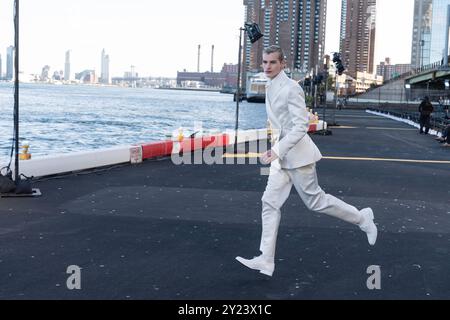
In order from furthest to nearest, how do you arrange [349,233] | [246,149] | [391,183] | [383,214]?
[246,149]
[391,183]
[383,214]
[349,233]

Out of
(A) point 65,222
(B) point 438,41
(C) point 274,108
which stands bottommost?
Result: (A) point 65,222

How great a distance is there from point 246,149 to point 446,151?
6799 millimetres

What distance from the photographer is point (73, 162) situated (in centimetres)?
1289

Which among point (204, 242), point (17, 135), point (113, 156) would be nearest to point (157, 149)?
point (113, 156)

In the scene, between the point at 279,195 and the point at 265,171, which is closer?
the point at 279,195

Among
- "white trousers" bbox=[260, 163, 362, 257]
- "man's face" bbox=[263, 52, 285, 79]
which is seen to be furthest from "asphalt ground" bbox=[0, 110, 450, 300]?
"man's face" bbox=[263, 52, 285, 79]

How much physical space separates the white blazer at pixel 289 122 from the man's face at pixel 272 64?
0.06 metres

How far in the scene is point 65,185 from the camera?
11070 millimetres

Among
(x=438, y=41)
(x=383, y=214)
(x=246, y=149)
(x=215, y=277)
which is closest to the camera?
(x=215, y=277)

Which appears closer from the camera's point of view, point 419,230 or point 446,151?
point 419,230

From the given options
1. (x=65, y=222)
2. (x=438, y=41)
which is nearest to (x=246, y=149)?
(x=65, y=222)

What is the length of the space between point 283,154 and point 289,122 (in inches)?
12.3

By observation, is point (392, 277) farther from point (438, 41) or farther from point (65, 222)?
point (438, 41)

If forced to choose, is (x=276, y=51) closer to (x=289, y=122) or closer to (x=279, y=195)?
(x=289, y=122)
